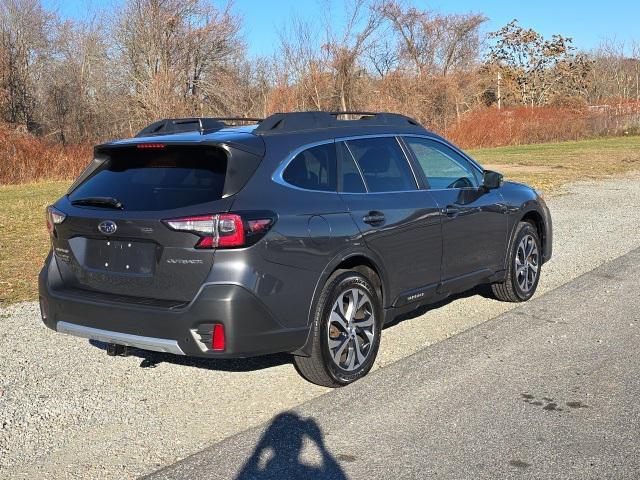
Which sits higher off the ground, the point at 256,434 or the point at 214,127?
the point at 214,127

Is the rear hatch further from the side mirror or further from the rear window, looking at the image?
the side mirror

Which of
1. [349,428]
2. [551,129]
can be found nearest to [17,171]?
[349,428]

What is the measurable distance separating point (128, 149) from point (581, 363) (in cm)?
341

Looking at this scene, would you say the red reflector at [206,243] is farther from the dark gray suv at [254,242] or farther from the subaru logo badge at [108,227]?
the subaru logo badge at [108,227]

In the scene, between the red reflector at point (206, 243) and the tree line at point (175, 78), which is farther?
the tree line at point (175, 78)

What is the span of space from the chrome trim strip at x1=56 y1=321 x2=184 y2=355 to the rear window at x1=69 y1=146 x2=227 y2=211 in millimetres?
749

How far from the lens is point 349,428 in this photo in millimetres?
4145

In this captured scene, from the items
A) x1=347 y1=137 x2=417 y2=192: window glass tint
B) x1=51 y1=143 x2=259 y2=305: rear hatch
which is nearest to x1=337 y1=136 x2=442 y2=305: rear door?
x1=347 y1=137 x2=417 y2=192: window glass tint

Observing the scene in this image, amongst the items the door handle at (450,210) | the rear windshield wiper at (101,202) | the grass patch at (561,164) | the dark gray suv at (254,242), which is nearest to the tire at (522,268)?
the door handle at (450,210)

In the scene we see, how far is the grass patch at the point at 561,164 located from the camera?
64.8 feet

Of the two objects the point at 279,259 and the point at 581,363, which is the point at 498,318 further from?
the point at 279,259

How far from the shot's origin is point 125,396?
4.70 meters

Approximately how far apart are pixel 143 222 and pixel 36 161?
2241 cm

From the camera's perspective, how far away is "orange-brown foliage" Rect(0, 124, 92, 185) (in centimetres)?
Answer: 2425
